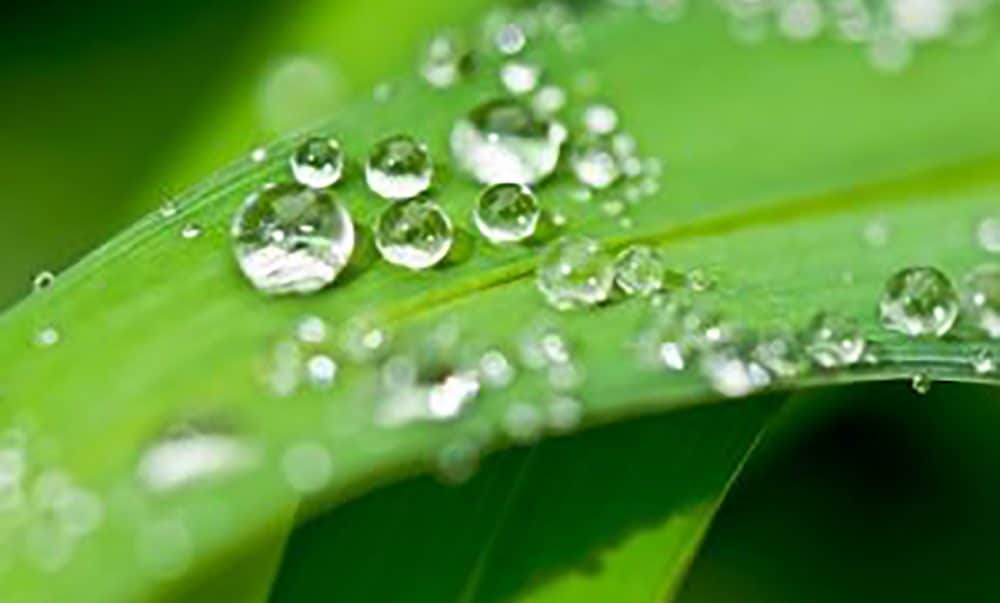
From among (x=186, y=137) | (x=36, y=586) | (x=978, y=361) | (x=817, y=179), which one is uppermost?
(x=186, y=137)

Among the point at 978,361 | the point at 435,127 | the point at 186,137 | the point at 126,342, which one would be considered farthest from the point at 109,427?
the point at 186,137

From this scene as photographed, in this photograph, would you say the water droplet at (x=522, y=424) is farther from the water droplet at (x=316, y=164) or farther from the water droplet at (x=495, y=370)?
the water droplet at (x=316, y=164)

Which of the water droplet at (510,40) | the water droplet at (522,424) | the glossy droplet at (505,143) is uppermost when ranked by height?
the water droplet at (510,40)

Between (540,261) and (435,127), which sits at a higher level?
(435,127)

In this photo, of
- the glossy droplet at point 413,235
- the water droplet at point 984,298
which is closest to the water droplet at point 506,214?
the glossy droplet at point 413,235

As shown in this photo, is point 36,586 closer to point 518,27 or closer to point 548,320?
point 548,320

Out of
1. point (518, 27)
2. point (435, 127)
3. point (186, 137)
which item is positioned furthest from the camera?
point (186, 137)
